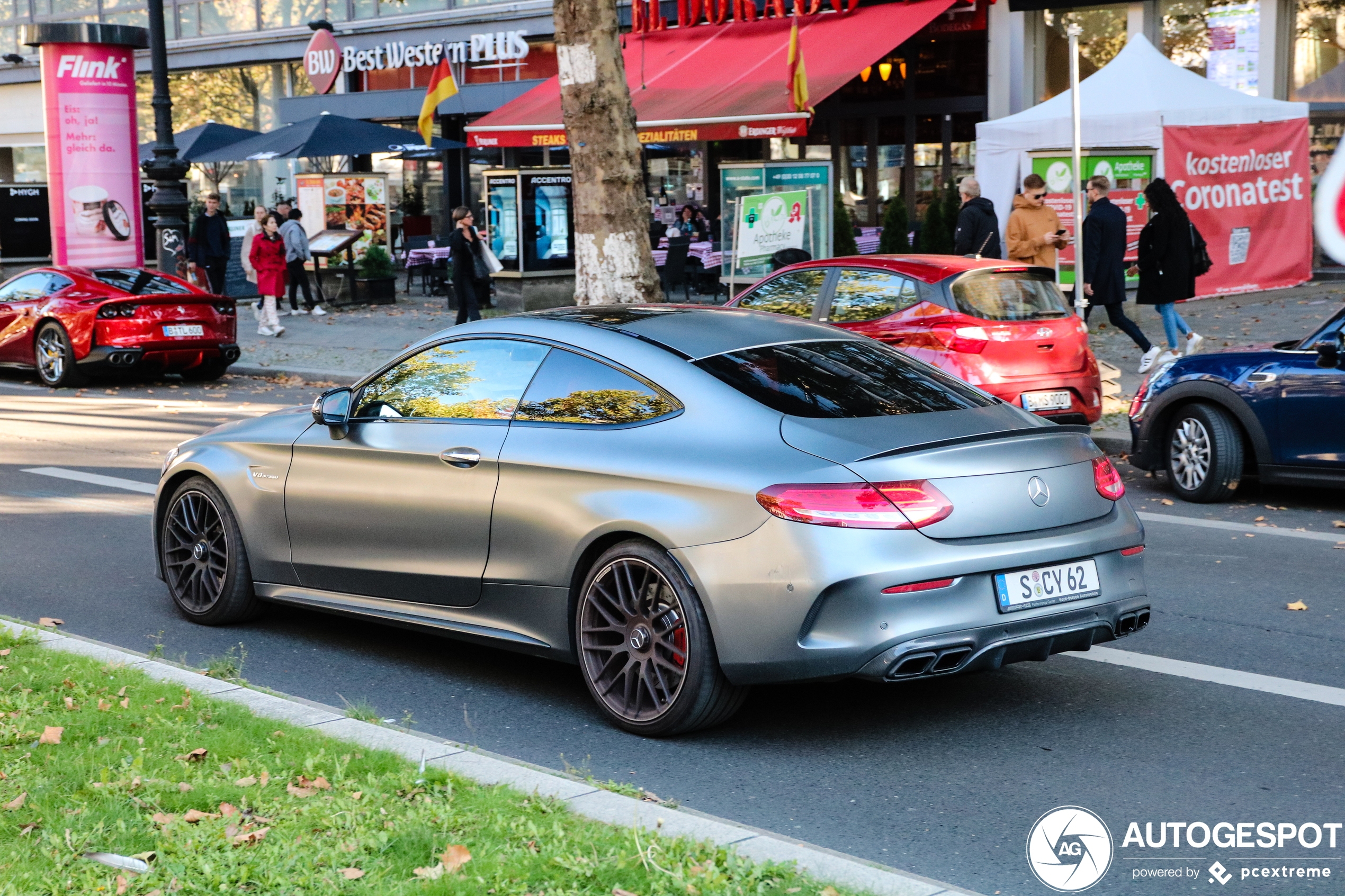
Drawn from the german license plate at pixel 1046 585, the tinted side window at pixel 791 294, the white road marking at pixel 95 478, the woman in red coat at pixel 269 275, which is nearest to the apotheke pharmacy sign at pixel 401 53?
the woman in red coat at pixel 269 275

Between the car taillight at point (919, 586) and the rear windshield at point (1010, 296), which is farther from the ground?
the rear windshield at point (1010, 296)

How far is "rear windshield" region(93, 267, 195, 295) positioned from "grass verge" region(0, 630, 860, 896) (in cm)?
1311

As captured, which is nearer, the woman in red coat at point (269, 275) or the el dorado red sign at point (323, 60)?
the woman in red coat at point (269, 275)

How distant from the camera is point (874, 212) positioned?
2561cm

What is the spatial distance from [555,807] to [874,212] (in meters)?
22.4

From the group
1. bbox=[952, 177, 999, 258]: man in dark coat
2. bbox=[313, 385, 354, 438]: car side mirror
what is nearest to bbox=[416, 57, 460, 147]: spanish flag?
bbox=[952, 177, 999, 258]: man in dark coat

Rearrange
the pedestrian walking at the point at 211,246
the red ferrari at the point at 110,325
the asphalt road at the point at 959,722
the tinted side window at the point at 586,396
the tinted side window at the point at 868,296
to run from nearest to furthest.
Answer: the asphalt road at the point at 959,722 → the tinted side window at the point at 586,396 → the tinted side window at the point at 868,296 → the red ferrari at the point at 110,325 → the pedestrian walking at the point at 211,246

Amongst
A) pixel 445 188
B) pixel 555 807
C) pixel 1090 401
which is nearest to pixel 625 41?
pixel 445 188

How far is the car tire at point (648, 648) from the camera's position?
501 cm

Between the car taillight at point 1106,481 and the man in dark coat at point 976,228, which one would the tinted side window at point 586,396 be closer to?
the car taillight at point 1106,481

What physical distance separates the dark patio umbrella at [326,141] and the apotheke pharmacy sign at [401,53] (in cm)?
313

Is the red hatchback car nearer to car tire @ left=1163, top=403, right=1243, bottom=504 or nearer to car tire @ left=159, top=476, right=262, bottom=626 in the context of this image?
car tire @ left=1163, top=403, right=1243, bottom=504

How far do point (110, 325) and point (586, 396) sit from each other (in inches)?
511

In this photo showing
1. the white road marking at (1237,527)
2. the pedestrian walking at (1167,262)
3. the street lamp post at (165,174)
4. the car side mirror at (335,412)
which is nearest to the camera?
the car side mirror at (335,412)
